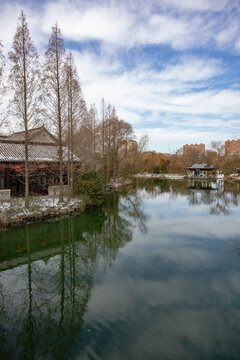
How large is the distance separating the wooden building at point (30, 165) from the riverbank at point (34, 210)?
1572mm

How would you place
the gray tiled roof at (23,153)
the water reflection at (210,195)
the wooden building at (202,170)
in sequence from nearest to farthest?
the gray tiled roof at (23,153), the water reflection at (210,195), the wooden building at (202,170)

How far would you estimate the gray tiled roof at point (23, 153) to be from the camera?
13.8 m

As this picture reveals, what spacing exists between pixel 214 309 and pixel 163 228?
19.0 feet

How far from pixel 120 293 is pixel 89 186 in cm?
1016

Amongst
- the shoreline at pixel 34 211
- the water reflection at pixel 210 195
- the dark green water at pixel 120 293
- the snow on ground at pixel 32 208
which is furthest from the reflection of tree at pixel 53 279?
the water reflection at pixel 210 195

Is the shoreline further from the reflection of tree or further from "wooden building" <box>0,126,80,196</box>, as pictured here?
"wooden building" <box>0,126,80,196</box>

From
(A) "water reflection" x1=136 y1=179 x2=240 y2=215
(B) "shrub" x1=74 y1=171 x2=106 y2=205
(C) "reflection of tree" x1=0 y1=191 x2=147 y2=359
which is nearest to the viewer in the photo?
(C) "reflection of tree" x1=0 y1=191 x2=147 y2=359

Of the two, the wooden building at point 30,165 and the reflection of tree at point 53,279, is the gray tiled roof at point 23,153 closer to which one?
the wooden building at point 30,165

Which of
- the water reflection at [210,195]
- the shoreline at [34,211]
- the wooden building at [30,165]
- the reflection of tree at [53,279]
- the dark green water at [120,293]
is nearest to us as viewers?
the dark green water at [120,293]

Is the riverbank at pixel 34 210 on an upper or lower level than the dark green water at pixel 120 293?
upper

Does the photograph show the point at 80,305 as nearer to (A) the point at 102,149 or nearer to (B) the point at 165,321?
(B) the point at 165,321

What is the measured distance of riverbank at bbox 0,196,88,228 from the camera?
413 inches

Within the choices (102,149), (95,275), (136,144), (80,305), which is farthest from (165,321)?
(136,144)

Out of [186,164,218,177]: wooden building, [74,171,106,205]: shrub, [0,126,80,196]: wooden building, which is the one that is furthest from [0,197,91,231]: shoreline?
[186,164,218,177]: wooden building
